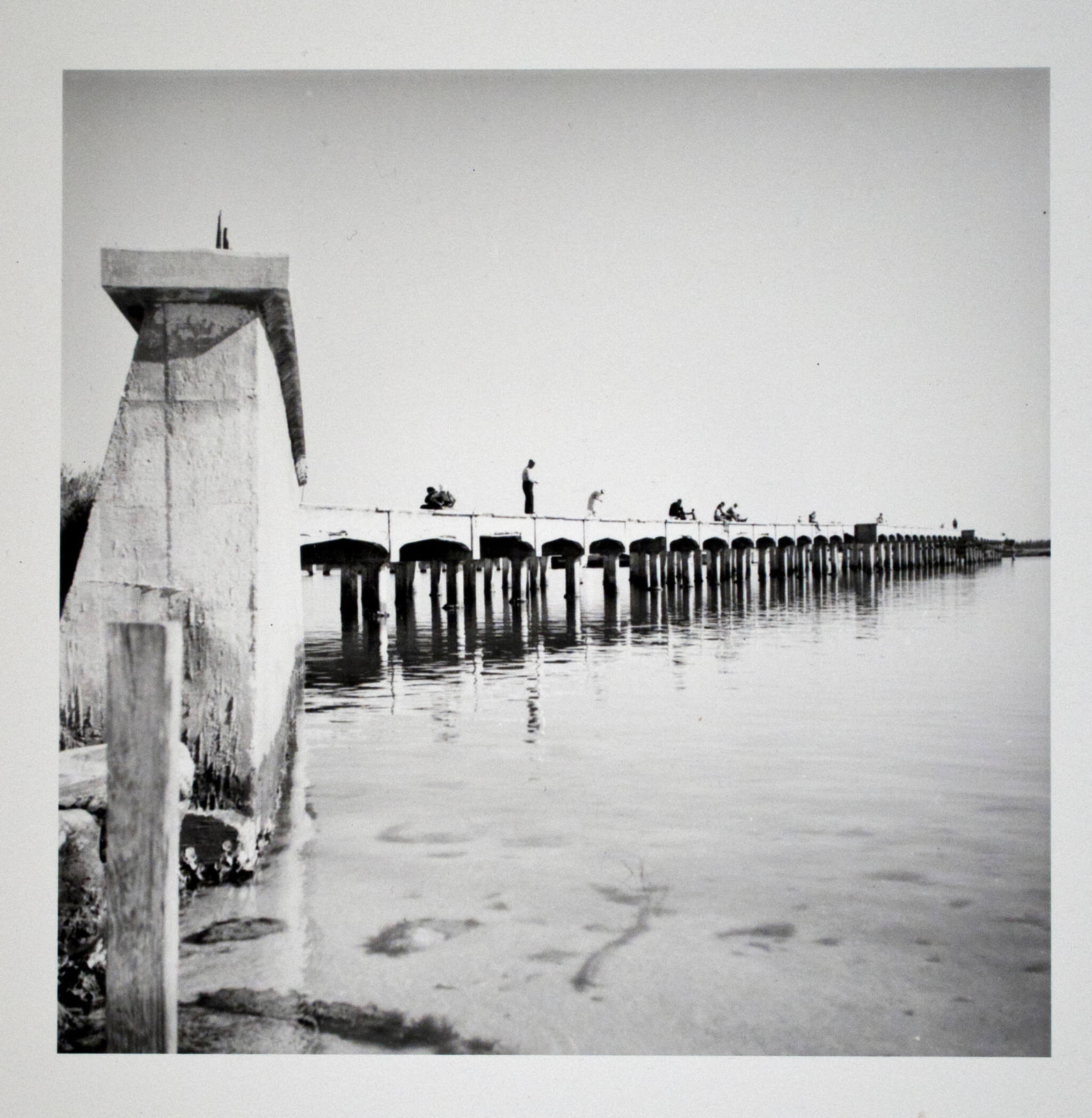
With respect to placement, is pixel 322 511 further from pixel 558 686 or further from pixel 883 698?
pixel 883 698

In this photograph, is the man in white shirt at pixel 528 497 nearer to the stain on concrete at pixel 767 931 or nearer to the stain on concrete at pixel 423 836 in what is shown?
the stain on concrete at pixel 423 836

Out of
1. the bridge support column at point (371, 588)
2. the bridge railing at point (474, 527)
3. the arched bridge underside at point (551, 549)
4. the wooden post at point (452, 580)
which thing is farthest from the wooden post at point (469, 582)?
the bridge support column at point (371, 588)

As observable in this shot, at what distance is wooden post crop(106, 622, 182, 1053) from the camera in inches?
98.2

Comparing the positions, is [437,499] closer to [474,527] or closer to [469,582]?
[474,527]

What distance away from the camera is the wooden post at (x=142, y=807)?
249cm

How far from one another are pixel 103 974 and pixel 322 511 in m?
11.4

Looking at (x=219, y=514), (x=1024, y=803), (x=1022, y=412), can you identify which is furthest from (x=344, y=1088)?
(x=1022, y=412)

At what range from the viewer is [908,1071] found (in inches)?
131

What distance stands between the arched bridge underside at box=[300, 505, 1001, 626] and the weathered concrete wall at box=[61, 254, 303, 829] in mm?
9466

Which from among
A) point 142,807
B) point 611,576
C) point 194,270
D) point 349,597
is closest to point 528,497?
point 349,597

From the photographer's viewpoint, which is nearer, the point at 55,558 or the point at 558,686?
the point at 55,558

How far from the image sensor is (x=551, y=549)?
22.2m

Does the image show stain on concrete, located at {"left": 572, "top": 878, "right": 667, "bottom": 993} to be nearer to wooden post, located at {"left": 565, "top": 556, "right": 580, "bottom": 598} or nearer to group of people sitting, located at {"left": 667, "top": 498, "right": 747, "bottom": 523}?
wooden post, located at {"left": 565, "top": 556, "right": 580, "bottom": 598}

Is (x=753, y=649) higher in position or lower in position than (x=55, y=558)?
lower
